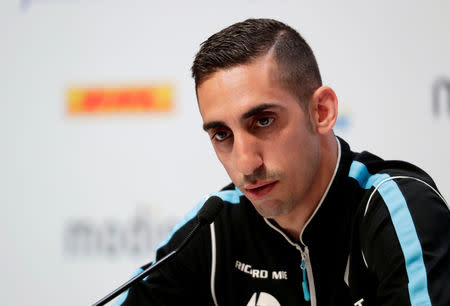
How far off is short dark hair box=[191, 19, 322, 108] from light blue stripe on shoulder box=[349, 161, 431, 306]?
27 cm

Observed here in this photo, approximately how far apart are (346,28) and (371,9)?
13 centimetres

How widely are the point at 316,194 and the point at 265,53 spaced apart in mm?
391

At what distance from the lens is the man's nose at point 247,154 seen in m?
1.11

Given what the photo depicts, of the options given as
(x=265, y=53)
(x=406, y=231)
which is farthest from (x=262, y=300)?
(x=265, y=53)

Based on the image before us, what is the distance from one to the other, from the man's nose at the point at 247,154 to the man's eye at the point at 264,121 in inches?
1.5

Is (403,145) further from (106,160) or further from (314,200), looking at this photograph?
(106,160)

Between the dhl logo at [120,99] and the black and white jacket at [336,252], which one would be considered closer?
the black and white jacket at [336,252]

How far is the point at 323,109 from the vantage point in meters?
1.24

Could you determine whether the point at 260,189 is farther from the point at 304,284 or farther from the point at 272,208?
the point at 304,284

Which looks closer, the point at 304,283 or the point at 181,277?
the point at 304,283

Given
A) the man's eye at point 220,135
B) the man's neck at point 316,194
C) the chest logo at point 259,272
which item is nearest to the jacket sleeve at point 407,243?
the man's neck at point 316,194

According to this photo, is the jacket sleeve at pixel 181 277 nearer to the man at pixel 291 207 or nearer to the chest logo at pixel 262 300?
the man at pixel 291 207

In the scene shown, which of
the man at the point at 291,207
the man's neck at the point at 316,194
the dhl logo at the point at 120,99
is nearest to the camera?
the man at the point at 291,207

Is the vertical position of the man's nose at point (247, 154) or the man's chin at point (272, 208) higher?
the man's nose at point (247, 154)
